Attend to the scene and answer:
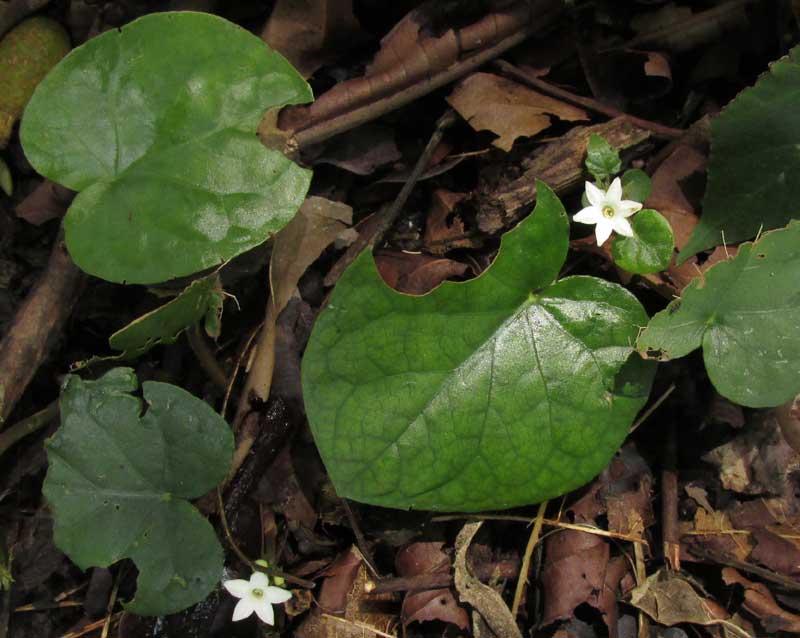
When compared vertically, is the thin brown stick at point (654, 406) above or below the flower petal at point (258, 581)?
below

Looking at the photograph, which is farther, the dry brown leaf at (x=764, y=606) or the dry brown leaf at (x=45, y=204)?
the dry brown leaf at (x=45, y=204)

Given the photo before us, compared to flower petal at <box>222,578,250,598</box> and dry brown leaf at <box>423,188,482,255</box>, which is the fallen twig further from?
flower petal at <box>222,578,250,598</box>

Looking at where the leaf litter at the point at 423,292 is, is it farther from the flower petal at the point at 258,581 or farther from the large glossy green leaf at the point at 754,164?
the flower petal at the point at 258,581

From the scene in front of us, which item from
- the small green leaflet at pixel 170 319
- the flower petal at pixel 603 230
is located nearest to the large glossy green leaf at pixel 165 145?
the small green leaflet at pixel 170 319

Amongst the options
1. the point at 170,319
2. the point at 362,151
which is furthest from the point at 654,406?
the point at 170,319

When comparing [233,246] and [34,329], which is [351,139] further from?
[34,329]

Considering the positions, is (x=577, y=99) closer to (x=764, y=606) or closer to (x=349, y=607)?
(x=764, y=606)
